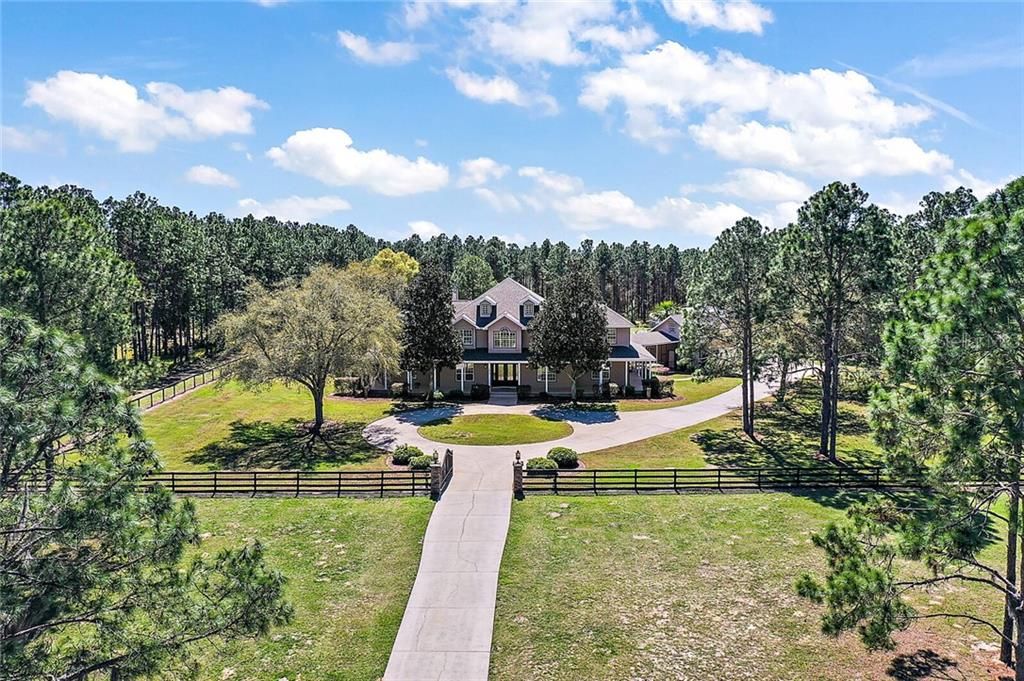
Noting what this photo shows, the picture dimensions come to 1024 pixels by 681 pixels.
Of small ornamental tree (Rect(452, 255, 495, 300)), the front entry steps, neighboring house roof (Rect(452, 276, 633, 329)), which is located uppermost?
small ornamental tree (Rect(452, 255, 495, 300))

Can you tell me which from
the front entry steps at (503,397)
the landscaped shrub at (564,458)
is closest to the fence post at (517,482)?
the landscaped shrub at (564,458)

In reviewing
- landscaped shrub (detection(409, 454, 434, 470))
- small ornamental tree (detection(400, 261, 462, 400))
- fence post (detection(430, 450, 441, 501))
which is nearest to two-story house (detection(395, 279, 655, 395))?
small ornamental tree (detection(400, 261, 462, 400))

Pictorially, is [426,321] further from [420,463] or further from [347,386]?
[420,463]

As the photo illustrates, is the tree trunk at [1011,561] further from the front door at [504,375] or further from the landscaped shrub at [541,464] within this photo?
the front door at [504,375]

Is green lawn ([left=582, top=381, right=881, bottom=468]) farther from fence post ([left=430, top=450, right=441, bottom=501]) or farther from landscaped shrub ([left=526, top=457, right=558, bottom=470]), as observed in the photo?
fence post ([left=430, top=450, right=441, bottom=501])

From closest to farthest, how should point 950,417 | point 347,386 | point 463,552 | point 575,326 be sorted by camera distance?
point 950,417 < point 463,552 < point 575,326 < point 347,386

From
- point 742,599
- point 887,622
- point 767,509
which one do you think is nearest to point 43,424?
point 887,622

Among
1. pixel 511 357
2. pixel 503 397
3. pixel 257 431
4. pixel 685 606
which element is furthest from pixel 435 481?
pixel 511 357
